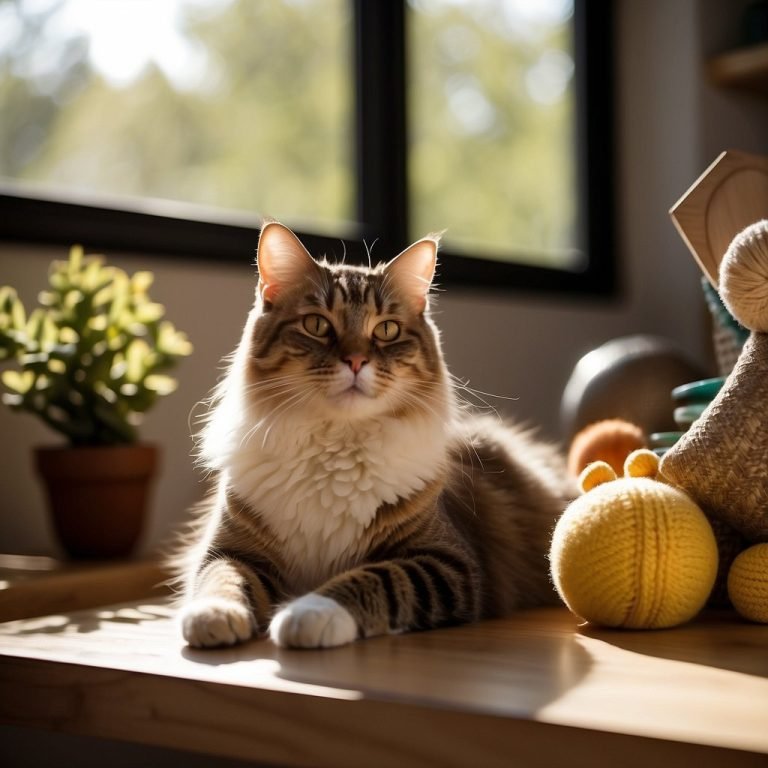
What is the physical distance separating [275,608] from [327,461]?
182 millimetres

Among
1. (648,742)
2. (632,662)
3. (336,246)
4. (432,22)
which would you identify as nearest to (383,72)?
(432,22)

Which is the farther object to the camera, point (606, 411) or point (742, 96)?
point (742, 96)

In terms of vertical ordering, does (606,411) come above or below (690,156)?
below

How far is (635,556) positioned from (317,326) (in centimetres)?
47

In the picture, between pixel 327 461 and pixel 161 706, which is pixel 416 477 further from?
pixel 161 706

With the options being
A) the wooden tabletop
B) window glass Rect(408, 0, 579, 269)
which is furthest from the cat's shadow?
window glass Rect(408, 0, 579, 269)

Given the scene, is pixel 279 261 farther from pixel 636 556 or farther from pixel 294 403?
pixel 636 556

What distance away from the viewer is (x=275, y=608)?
110 cm

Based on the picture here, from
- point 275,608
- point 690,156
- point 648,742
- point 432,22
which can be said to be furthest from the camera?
point 690,156

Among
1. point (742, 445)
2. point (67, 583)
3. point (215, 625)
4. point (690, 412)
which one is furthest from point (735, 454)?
point (67, 583)

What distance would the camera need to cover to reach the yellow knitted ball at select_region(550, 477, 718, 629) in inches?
39.3

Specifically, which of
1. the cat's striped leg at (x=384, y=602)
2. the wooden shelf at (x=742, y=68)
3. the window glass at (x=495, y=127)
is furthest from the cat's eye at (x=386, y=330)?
the wooden shelf at (x=742, y=68)

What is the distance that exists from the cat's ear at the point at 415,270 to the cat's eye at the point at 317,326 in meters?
0.12

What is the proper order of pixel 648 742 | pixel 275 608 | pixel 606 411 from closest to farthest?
pixel 648 742 → pixel 275 608 → pixel 606 411
